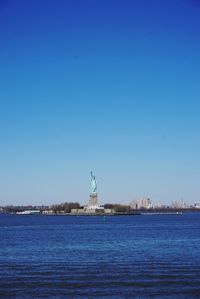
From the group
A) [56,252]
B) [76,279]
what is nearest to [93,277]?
[76,279]

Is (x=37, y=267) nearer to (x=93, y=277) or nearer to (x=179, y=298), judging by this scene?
(x=93, y=277)

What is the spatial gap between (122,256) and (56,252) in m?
6.65

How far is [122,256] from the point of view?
3772 cm

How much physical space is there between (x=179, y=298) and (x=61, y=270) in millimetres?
9673

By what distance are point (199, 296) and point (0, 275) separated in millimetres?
10755

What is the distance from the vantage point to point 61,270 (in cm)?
2958

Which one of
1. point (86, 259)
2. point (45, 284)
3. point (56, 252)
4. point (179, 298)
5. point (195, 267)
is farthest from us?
point (56, 252)

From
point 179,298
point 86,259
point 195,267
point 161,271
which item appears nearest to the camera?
point 179,298

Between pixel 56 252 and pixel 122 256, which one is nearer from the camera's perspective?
pixel 122 256

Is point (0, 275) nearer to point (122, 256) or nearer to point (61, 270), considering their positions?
point (61, 270)

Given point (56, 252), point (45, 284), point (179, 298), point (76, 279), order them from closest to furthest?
point (179, 298), point (45, 284), point (76, 279), point (56, 252)

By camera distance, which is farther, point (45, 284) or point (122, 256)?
point (122, 256)

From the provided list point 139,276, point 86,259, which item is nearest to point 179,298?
point 139,276

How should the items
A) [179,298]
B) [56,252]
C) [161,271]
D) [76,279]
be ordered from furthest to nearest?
[56,252]
[161,271]
[76,279]
[179,298]
